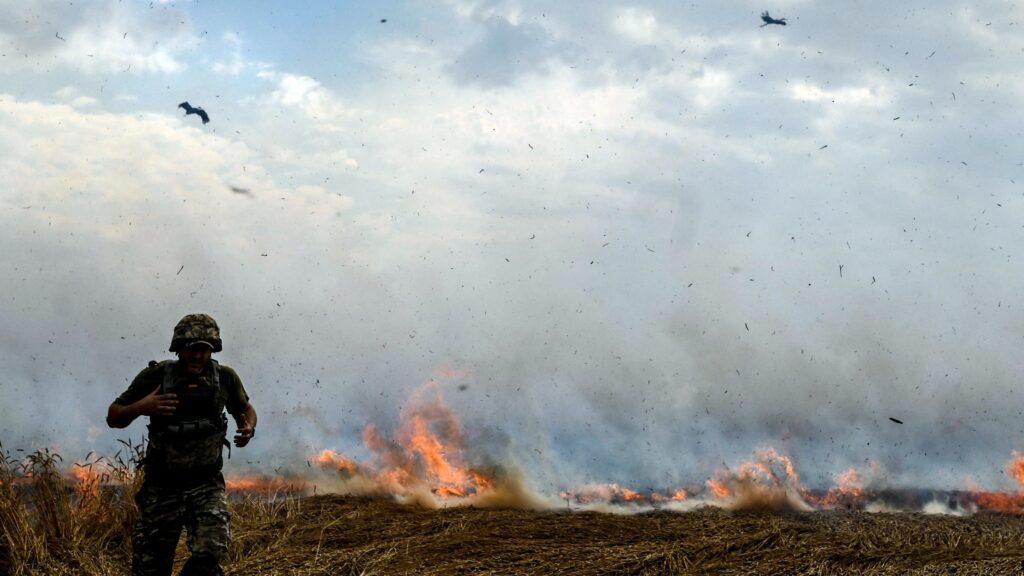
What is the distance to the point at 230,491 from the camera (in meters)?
12.6

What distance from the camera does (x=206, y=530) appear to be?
6.39m

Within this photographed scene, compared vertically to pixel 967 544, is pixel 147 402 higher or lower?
higher

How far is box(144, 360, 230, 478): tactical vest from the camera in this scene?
6.53 metres

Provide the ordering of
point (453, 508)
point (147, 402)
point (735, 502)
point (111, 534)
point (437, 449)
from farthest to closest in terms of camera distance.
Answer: point (437, 449) → point (735, 502) → point (453, 508) → point (111, 534) → point (147, 402)

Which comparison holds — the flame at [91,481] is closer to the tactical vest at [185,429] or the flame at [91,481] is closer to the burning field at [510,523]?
the burning field at [510,523]

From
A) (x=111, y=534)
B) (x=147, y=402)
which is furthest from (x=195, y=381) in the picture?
(x=111, y=534)

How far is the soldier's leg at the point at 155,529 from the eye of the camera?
21.3 ft

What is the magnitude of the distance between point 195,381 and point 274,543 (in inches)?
146

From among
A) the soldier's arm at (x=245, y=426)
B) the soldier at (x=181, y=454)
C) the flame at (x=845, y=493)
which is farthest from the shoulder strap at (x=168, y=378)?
the flame at (x=845, y=493)

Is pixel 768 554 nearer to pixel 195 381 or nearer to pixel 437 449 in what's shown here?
pixel 195 381

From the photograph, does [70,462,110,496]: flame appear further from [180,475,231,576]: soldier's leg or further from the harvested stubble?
[180,475,231,576]: soldier's leg

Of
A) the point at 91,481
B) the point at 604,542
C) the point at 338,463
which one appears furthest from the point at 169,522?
the point at 338,463

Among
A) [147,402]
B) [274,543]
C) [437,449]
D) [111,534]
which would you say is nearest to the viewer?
[147,402]

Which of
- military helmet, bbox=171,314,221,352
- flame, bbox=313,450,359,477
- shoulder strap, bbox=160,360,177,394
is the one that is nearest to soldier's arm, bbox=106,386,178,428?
shoulder strap, bbox=160,360,177,394
